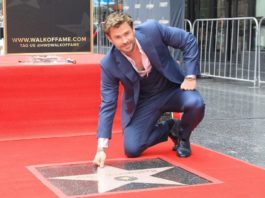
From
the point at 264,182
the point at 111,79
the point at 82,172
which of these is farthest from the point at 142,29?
the point at 264,182

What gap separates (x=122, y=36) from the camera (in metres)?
4.38

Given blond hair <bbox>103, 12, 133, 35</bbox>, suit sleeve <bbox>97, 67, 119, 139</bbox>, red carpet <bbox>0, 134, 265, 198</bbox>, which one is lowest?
red carpet <bbox>0, 134, 265, 198</bbox>

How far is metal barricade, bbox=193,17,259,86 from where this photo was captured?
1121 cm

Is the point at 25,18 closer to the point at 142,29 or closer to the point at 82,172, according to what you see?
the point at 142,29

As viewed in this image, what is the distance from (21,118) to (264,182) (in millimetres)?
2698

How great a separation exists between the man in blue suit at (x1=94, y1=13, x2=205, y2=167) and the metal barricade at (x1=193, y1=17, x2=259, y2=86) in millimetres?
5849

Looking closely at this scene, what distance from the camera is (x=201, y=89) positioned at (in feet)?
33.7

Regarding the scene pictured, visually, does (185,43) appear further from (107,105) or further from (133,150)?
(133,150)

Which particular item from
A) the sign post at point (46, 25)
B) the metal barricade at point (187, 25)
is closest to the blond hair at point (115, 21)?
the sign post at point (46, 25)

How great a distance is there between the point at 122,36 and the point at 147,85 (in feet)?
2.50

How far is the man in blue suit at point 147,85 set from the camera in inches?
181

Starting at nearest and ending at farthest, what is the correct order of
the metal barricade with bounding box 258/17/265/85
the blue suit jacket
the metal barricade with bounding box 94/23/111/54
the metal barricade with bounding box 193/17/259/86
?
1. the blue suit jacket
2. the metal barricade with bounding box 258/17/265/85
3. the metal barricade with bounding box 193/17/259/86
4. the metal barricade with bounding box 94/23/111/54

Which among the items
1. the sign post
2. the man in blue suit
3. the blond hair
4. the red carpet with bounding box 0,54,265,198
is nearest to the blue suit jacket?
the man in blue suit

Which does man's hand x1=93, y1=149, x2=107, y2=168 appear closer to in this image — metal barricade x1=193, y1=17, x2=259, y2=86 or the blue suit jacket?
the blue suit jacket
